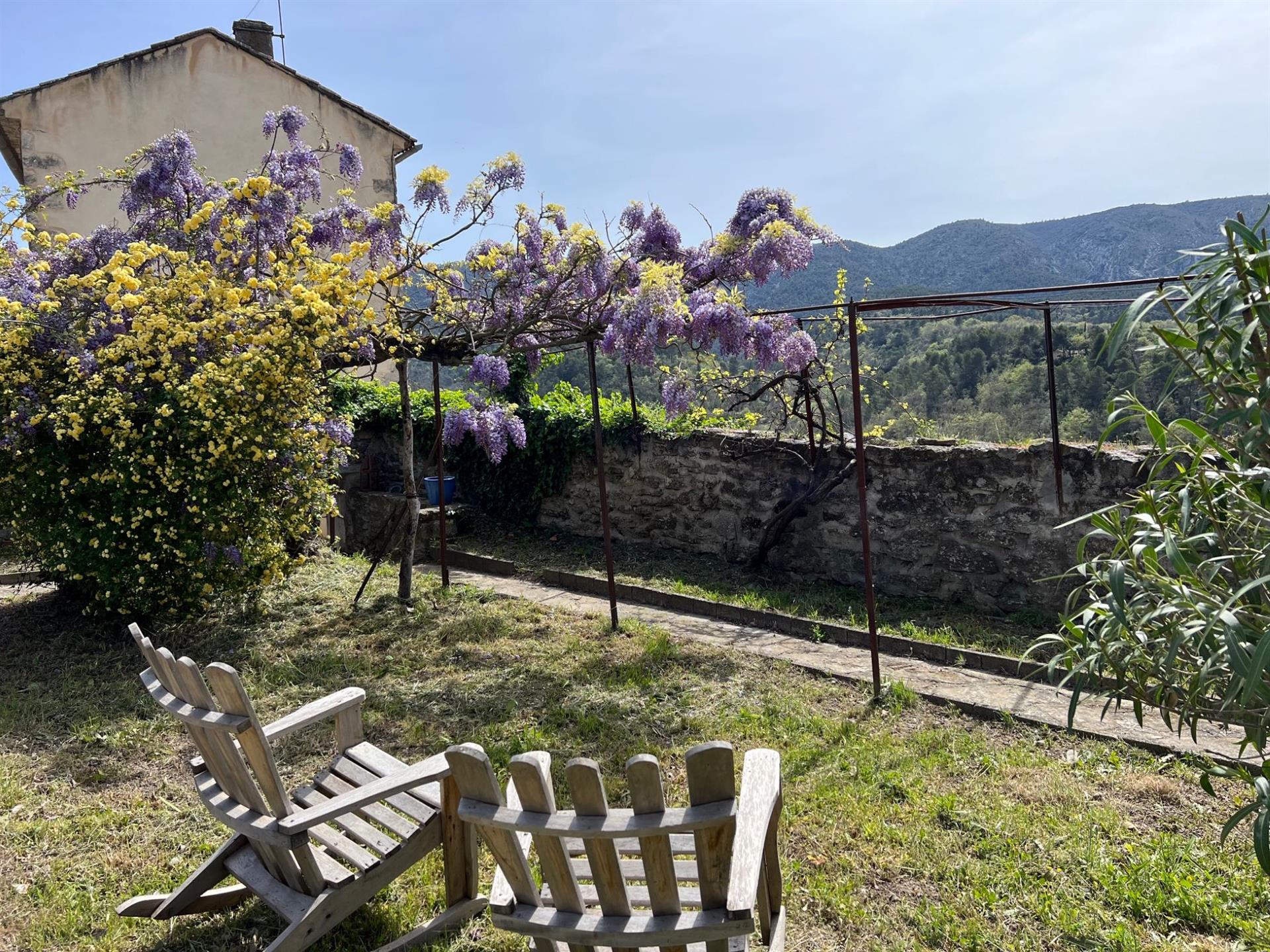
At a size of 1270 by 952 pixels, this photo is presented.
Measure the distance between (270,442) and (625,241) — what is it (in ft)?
9.62

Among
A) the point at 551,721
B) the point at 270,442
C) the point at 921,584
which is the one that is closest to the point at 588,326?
the point at 270,442

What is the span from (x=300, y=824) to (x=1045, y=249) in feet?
156

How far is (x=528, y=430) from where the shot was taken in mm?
9586

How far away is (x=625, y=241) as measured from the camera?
6.64m

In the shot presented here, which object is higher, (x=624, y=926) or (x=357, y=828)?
(x=624, y=926)

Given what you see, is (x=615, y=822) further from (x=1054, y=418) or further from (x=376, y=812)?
(x=1054, y=418)

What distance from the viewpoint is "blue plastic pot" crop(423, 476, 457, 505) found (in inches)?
395

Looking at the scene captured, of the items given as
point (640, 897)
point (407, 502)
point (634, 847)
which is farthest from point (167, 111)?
point (640, 897)

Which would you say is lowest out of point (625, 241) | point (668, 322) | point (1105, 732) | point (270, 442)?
point (1105, 732)

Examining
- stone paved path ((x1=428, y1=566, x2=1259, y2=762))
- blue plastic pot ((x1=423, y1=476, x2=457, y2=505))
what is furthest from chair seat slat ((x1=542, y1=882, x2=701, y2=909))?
blue plastic pot ((x1=423, y1=476, x2=457, y2=505))

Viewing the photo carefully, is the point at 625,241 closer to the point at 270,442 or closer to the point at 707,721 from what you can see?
the point at 270,442

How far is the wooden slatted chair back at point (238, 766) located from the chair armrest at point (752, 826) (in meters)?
1.28

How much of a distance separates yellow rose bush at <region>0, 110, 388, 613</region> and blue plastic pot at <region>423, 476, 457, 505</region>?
3.51 m

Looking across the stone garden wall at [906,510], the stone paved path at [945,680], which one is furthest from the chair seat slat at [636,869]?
the stone garden wall at [906,510]
